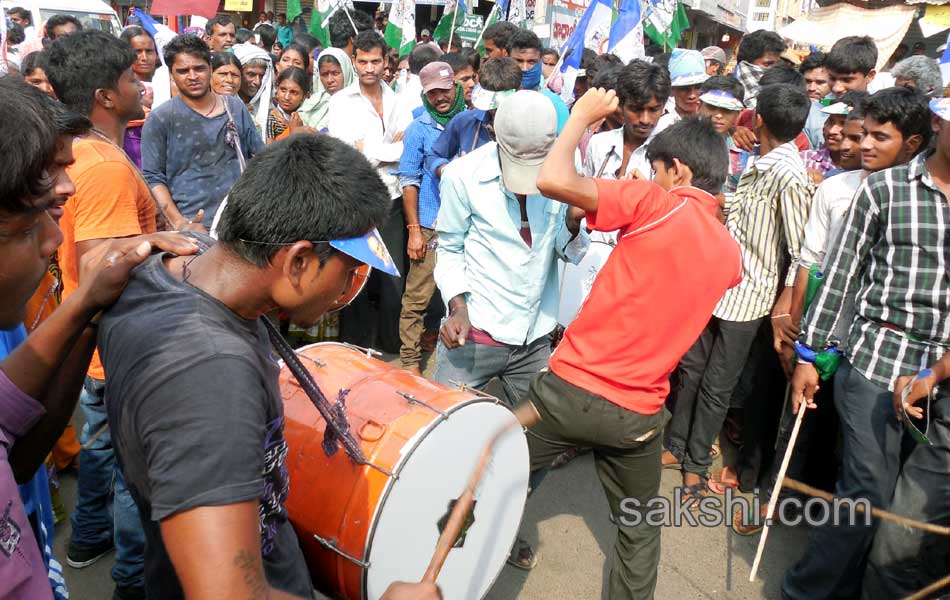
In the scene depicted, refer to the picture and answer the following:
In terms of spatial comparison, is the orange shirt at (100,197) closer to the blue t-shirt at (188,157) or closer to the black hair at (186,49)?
the blue t-shirt at (188,157)

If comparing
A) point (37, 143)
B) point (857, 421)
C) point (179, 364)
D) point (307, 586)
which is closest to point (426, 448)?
point (307, 586)

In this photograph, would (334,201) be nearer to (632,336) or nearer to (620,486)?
(632,336)

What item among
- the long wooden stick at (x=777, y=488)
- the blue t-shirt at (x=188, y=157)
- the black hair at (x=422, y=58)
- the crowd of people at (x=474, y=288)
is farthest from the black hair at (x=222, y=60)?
the long wooden stick at (x=777, y=488)

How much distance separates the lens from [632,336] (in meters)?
2.39

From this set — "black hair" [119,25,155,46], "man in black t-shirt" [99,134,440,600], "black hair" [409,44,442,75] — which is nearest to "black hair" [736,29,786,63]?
"black hair" [409,44,442,75]

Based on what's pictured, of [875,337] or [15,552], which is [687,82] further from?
[15,552]

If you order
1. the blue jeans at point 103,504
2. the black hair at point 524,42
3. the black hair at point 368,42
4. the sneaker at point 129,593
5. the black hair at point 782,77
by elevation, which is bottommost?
the sneaker at point 129,593

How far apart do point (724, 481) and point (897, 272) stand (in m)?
1.76

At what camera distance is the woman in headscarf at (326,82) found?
19.4ft

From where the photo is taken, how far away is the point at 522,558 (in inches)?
124

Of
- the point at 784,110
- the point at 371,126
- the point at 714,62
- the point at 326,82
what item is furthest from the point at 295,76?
the point at 714,62

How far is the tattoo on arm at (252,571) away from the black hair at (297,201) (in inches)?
22.0

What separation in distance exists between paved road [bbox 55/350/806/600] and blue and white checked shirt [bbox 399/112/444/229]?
6.63 ft

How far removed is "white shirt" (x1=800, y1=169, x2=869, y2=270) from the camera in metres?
3.22
